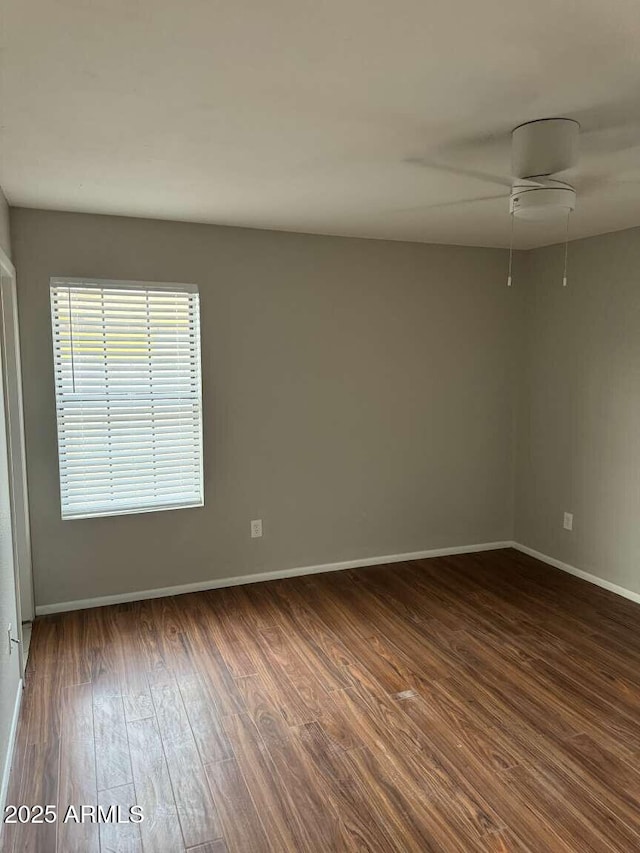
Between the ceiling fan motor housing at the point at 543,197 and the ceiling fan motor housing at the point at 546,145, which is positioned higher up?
the ceiling fan motor housing at the point at 546,145

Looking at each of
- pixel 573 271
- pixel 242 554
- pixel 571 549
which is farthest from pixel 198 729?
pixel 573 271

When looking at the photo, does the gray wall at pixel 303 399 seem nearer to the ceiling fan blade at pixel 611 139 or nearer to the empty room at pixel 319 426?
the empty room at pixel 319 426

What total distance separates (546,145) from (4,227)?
2.52 metres

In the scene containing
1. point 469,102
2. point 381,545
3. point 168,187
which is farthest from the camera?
point 381,545

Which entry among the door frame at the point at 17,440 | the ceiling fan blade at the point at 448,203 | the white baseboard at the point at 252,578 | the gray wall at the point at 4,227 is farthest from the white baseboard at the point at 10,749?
the ceiling fan blade at the point at 448,203

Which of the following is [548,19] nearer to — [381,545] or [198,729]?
[198,729]

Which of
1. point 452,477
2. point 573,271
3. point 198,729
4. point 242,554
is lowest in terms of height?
point 198,729

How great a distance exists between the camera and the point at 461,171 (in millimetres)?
2518

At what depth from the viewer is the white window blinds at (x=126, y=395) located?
11.2 ft

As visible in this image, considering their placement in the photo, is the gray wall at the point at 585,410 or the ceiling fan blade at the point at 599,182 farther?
the gray wall at the point at 585,410

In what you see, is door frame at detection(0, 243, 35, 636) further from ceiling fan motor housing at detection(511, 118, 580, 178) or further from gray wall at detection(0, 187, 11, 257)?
ceiling fan motor housing at detection(511, 118, 580, 178)

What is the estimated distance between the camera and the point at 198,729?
244cm

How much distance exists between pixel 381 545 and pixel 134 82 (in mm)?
3393

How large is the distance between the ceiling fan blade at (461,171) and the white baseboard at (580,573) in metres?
2.67
